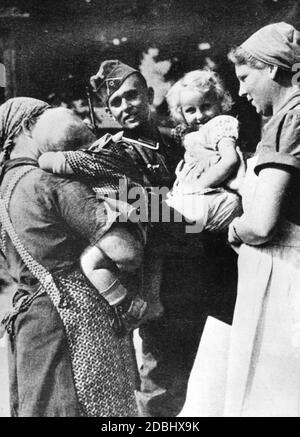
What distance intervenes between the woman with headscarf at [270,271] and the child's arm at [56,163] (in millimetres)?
1153

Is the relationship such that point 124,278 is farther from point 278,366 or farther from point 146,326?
point 278,366

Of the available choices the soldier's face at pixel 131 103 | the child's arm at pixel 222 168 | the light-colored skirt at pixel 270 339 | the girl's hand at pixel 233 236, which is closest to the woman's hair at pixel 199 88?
the soldier's face at pixel 131 103

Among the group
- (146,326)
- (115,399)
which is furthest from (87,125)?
(115,399)

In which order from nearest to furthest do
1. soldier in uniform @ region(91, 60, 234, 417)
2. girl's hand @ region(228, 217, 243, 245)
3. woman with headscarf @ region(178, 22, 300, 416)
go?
woman with headscarf @ region(178, 22, 300, 416)
girl's hand @ region(228, 217, 243, 245)
soldier in uniform @ region(91, 60, 234, 417)

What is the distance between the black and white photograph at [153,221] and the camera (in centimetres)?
414

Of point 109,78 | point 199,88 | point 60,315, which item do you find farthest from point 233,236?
point 109,78

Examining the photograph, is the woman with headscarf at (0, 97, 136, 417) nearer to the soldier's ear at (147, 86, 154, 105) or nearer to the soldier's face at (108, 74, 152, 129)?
the soldier's face at (108, 74, 152, 129)

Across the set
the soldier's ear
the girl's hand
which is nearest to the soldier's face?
the soldier's ear

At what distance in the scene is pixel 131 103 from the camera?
438 centimetres

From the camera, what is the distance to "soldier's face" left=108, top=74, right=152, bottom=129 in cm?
438

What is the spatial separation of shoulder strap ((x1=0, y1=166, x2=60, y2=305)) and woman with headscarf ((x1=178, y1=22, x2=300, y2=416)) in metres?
1.23

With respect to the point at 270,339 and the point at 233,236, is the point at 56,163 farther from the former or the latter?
the point at 270,339

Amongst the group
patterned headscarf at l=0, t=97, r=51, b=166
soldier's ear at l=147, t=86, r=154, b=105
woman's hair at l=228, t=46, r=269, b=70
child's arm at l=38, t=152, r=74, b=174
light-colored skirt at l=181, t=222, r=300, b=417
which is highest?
woman's hair at l=228, t=46, r=269, b=70

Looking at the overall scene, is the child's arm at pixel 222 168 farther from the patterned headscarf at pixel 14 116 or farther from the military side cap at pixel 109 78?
the patterned headscarf at pixel 14 116
